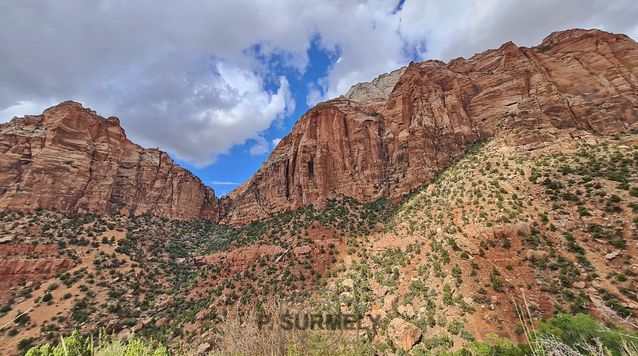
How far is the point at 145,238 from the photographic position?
5697 centimetres

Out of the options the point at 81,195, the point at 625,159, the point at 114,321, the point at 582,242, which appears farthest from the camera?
the point at 81,195

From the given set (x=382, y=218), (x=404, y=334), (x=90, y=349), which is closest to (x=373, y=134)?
(x=382, y=218)

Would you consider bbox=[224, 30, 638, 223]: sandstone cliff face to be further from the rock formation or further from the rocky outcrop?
the rocky outcrop

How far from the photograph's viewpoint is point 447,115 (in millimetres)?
53250

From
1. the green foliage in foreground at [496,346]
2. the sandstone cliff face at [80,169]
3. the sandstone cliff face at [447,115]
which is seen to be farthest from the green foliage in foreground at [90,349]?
the sandstone cliff face at [80,169]

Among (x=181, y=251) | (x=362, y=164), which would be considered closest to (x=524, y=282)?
(x=362, y=164)

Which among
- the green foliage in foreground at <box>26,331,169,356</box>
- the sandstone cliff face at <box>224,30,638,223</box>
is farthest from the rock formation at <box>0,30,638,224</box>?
the green foliage in foreground at <box>26,331,169,356</box>

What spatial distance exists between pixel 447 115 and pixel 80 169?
72.0 metres

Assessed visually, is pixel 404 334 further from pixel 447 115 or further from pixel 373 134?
pixel 373 134

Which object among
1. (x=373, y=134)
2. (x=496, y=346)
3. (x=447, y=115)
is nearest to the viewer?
(x=496, y=346)

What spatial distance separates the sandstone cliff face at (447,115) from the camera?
41.7m

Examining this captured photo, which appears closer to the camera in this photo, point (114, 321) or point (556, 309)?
point (556, 309)

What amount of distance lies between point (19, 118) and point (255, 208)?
167ft

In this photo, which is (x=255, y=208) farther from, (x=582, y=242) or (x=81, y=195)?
(x=582, y=242)
